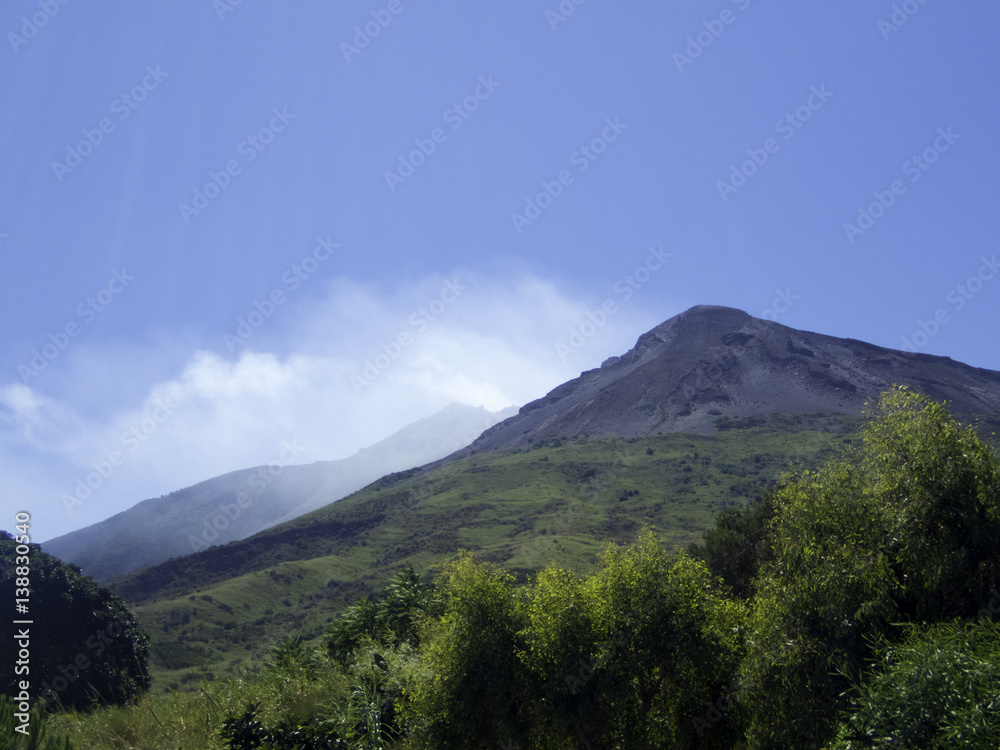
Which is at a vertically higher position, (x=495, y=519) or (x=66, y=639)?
(x=66, y=639)

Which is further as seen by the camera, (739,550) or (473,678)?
(739,550)

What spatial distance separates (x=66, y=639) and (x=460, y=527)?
93.9 meters

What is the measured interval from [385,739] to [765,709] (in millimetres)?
10356

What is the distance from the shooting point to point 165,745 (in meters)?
14.0

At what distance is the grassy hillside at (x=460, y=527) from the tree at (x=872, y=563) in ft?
213

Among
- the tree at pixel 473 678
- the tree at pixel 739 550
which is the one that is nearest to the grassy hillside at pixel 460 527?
the tree at pixel 739 550

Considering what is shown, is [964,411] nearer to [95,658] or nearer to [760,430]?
[760,430]

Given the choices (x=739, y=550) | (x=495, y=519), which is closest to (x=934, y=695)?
(x=739, y=550)

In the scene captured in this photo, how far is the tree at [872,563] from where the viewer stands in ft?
38.5

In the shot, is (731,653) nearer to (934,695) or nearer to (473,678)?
(473,678)

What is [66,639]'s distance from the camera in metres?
40.9

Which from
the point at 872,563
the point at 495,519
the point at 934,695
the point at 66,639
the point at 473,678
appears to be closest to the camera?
the point at 934,695

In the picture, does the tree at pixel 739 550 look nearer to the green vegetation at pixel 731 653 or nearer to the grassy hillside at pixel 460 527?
the green vegetation at pixel 731 653

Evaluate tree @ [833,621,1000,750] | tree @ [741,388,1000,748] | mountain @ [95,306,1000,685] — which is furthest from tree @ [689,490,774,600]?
mountain @ [95,306,1000,685]
